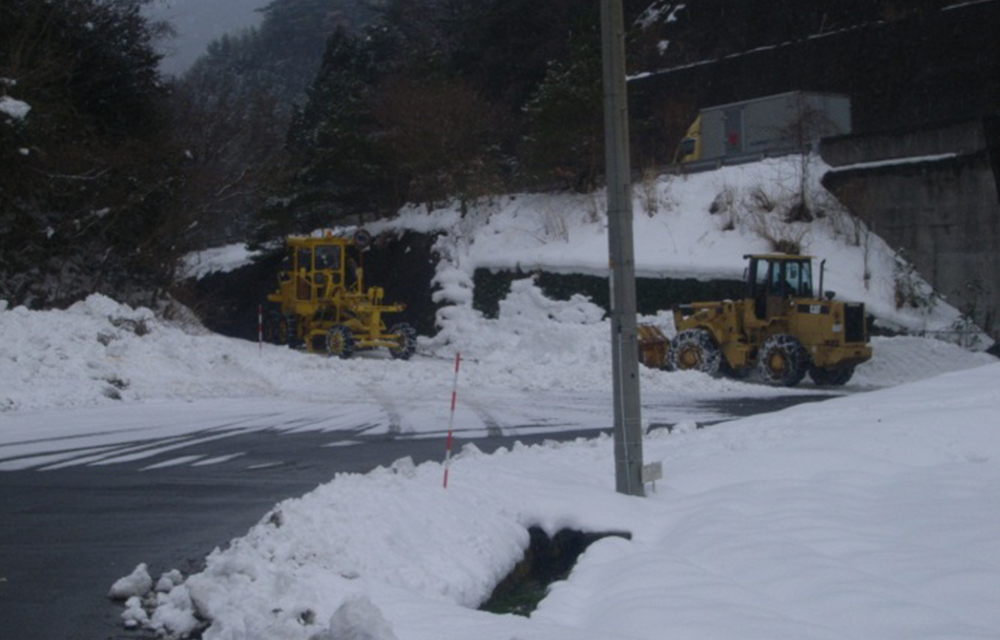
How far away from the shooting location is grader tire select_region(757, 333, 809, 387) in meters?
24.0

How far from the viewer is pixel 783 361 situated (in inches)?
952

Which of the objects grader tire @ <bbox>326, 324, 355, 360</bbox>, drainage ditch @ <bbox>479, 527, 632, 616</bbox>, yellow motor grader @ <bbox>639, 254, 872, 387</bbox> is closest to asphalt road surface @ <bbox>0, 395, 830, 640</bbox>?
drainage ditch @ <bbox>479, 527, 632, 616</bbox>

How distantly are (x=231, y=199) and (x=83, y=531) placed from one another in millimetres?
29952

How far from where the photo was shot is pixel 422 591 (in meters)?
7.13

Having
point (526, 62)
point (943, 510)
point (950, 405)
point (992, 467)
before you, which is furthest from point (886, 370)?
point (526, 62)

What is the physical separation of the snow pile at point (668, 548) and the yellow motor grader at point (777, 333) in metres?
12.3

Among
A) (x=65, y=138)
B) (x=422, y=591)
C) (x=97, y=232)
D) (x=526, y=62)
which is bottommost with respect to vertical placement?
(x=422, y=591)

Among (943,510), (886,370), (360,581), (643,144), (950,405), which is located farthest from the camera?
(643,144)

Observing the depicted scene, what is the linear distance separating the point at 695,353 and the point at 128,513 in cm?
1703

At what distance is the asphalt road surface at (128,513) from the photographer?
23.4ft

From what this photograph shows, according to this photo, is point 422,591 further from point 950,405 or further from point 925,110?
point 925,110

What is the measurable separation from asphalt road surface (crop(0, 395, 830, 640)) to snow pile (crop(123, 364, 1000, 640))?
70cm

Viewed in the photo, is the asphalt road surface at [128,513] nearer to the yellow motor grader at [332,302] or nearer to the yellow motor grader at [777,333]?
the yellow motor grader at [777,333]

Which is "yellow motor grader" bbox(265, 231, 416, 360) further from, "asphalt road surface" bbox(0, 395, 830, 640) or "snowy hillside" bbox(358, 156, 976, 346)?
"asphalt road surface" bbox(0, 395, 830, 640)
